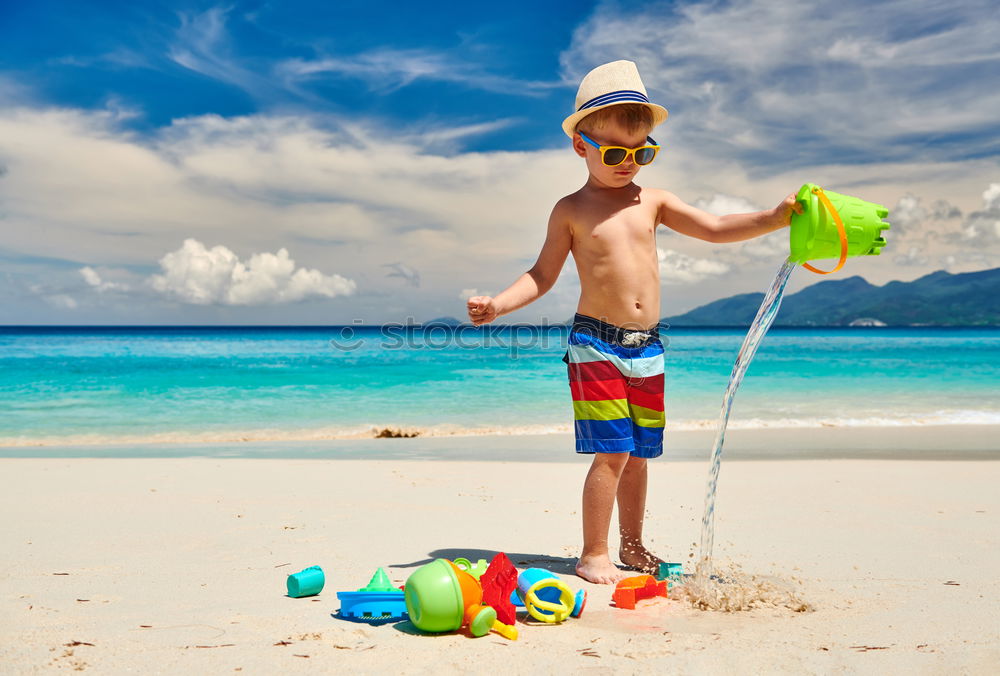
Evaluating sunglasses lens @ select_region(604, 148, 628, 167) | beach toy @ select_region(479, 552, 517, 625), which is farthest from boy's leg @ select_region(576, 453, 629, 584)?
sunglasses lens @ select_region(604, 148, 628, 167)

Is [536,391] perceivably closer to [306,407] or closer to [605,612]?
[306,407]

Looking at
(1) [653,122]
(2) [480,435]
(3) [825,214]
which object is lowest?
(2) [480,435]

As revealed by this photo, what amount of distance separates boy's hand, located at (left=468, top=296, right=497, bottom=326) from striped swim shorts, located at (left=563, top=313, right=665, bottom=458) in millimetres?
403

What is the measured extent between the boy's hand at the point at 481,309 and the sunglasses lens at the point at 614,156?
79cm

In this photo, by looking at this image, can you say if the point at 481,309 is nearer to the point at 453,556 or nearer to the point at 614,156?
the point at 614,156

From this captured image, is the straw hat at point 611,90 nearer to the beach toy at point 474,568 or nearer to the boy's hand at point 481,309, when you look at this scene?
Result: the boy's hand at point 481,309

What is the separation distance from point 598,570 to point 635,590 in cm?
34

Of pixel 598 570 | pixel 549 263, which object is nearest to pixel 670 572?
pixel 598 570

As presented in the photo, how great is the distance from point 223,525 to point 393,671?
2223 millimetres

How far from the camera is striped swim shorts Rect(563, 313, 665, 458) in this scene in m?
3.04

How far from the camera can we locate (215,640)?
2.26 meters

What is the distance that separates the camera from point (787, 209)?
287 cm

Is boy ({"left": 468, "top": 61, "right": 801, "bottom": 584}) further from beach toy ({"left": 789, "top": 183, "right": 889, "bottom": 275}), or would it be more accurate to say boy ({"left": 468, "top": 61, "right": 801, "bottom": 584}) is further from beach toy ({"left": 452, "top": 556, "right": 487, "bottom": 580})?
beach toy ({"left": 452, "top": 556, "right": 487, "bottom": 580})

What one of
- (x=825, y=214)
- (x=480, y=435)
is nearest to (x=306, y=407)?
(x=480, y=435)
